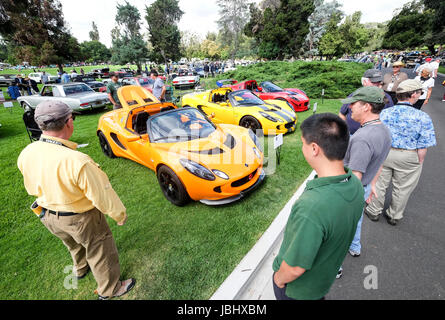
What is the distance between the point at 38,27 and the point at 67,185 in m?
29.0

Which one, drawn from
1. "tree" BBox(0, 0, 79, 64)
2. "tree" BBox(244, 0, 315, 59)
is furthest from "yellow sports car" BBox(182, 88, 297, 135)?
"tree" BBox(244, 0, 315, 59)

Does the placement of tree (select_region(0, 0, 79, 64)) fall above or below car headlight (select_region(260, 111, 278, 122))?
above

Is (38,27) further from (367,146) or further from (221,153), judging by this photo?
(367,146)

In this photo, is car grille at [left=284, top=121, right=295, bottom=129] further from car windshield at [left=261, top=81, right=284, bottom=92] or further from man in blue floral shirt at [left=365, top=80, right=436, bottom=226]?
car windshield at [left=261, top=81, right=284, bottom=92]

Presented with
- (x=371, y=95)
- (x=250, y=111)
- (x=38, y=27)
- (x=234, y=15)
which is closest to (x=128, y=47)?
(x=38, y=27)

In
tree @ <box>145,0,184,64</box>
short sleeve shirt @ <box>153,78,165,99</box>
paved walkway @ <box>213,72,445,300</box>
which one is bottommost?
paved walkway @ <box>213,72,445,300</box>

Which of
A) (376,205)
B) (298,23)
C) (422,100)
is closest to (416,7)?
(298,23)

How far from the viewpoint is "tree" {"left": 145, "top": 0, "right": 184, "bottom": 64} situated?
120ft

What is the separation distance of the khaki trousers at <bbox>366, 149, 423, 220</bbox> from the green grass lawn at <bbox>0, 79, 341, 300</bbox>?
124 centimetres

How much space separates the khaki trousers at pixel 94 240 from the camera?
1725 mm
